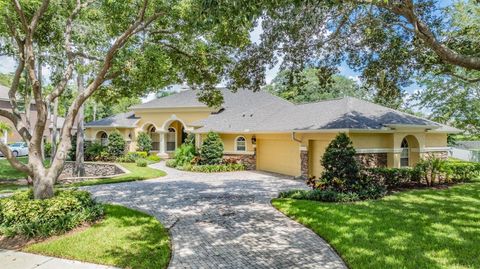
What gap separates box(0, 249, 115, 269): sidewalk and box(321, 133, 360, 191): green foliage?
8.62 metres

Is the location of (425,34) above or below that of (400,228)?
above

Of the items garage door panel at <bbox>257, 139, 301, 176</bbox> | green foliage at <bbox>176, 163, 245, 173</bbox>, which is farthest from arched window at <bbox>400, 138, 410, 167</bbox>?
green foliage at <bbox>176, 163, 245, 173</bbox>

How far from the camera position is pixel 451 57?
25.9ft

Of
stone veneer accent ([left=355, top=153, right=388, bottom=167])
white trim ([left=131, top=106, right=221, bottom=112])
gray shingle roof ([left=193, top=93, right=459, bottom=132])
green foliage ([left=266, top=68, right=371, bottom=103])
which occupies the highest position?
green foliage ([left=266, top=68, right=371, bottom=103])

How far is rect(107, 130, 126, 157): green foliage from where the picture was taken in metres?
27.0

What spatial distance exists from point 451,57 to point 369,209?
480 cm

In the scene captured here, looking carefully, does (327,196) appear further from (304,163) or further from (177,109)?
(177,109)

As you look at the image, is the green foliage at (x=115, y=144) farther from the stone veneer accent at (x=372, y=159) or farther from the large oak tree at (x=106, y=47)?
the stone veneer accent at (x=372, y=159)

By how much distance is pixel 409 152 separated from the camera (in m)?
16.4

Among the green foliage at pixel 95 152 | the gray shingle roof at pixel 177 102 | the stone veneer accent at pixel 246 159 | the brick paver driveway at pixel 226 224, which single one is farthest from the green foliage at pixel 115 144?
the brick paver driveway at pixel 226 224

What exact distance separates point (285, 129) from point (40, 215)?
12527 mm

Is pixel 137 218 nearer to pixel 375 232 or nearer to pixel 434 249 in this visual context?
pixel 375 232

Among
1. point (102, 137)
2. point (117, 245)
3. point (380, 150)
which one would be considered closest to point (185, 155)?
point (102, 137)

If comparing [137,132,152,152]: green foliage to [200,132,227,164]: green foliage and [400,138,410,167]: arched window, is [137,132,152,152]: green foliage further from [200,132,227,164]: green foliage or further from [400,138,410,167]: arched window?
[400,138,410,167]: arched window
